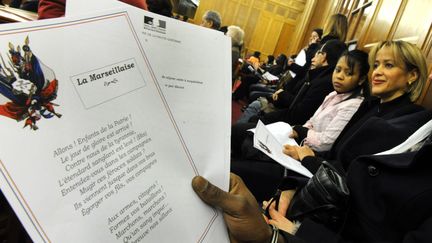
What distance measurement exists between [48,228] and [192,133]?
0.24 metres

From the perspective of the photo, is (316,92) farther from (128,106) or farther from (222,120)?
(128,106)

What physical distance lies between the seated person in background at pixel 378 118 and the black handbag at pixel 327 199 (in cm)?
21

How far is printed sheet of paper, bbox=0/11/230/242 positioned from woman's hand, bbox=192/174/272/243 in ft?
0.06

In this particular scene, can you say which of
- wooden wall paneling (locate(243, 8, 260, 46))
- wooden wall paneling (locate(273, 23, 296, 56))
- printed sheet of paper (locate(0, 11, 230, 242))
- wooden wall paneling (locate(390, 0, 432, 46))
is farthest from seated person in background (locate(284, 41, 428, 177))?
wooden wall paneling (locate(243, 8, 260, 46))

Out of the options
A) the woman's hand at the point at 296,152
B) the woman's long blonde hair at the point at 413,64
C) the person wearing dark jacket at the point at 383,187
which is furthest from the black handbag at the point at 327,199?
the woman's long blonde hair at the point at 413,64

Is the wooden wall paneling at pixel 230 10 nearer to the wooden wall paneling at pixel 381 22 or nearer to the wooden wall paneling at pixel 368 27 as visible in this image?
the wooden wall paneling at pixel 368 27

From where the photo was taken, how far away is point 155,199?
0.42 m

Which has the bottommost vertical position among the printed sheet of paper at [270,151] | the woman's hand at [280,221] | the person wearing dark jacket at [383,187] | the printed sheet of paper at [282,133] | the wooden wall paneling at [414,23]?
the woman's hand at [280,221]

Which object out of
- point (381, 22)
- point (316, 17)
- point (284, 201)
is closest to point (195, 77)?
point (284, 201)

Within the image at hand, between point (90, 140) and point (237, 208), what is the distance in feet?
0.90

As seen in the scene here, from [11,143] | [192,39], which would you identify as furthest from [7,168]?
[192,39]

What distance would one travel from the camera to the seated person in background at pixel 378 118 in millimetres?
1297

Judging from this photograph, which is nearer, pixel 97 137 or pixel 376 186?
pixel 97 137

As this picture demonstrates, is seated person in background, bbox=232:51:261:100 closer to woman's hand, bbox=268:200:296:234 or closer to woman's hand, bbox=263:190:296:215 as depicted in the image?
woman's hand, bbox=263:190:296:215
